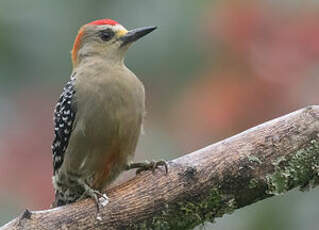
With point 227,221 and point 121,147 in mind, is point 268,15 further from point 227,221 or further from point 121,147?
point 121,147

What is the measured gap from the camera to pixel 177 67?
811cm

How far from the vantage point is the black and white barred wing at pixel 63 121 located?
5.57 meters

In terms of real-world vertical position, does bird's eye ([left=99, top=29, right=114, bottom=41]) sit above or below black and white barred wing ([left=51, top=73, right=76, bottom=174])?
above

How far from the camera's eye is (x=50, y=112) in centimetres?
809

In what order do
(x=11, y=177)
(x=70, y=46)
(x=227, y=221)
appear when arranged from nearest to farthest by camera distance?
(x=227, y=221) → (x=11, y=177) → (x=70, y=46)

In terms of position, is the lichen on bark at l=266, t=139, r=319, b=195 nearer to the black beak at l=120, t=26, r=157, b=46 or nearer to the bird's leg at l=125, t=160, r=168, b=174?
the bird's leg at l=125, t=160, r=168, b=174

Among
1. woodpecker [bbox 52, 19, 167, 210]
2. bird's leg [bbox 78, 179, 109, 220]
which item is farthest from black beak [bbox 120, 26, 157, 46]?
bird's leg [bbox 78, 179, 109, 220]

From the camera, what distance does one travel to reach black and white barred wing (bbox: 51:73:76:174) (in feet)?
18.3

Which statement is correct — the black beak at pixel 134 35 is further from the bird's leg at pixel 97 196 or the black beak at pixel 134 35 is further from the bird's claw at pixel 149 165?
the bird's leg at pixel 97 196

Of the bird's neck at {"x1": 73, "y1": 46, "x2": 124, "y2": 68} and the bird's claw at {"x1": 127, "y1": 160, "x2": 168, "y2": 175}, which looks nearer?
the bird's claw at {"x1": 127, "y1": 160, "x2": 168, "y2": 175}

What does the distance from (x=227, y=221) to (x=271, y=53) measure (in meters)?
2.14

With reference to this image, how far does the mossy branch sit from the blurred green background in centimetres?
239

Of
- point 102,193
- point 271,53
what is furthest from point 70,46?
point 102,193


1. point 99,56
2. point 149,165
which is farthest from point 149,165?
point 99,56
